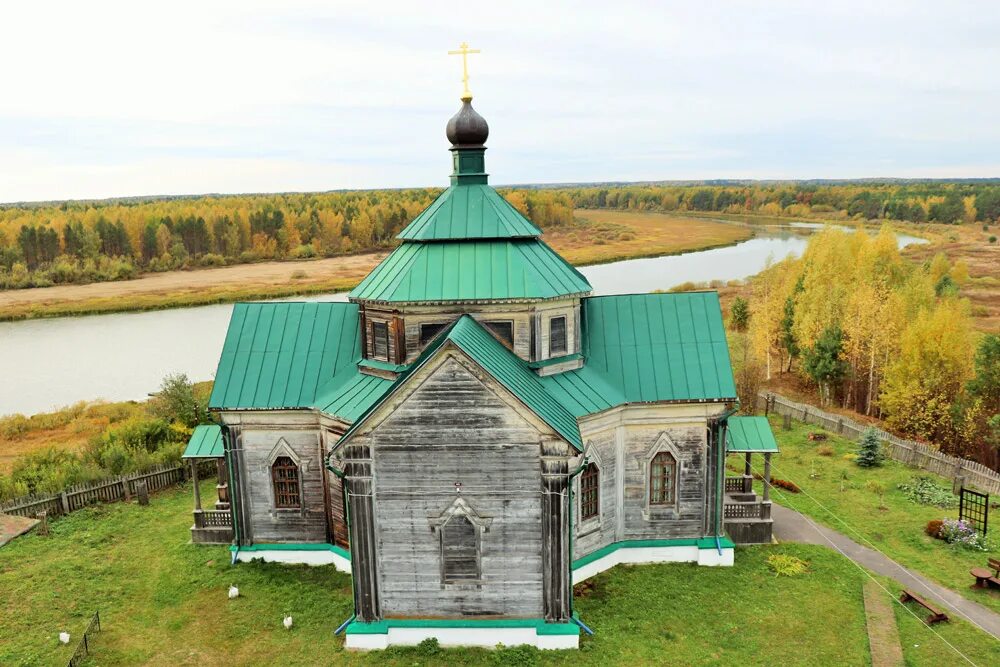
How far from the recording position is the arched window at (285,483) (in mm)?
18812

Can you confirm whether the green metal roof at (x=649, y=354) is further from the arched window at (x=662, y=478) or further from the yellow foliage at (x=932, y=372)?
the yellow foliage at (x=932, y=372)

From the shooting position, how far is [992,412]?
27.8 meters

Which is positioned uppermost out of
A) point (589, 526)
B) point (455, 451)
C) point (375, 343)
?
point (375, 343)

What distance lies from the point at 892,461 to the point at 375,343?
2072 centimetres

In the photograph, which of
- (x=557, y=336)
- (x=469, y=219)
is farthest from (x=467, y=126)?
(x=557, y=336)

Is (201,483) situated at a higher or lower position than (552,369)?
lower

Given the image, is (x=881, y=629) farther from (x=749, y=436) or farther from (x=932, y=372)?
(x=932, y=372)

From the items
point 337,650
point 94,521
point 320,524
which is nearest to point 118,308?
point 94,521

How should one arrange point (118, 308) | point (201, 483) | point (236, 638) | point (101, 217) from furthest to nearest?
point (101, 217)
point (118, 308)
point (201, 483)
point (236, 638)

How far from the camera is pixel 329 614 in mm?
16562

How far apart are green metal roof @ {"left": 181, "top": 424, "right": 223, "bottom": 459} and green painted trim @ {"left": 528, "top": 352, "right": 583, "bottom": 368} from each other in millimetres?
9025

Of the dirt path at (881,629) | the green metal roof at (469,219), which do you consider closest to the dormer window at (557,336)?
the green metal roof at (469,219)

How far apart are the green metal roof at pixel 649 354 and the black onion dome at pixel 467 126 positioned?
551 cm

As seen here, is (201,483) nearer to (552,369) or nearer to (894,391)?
(552,369)
